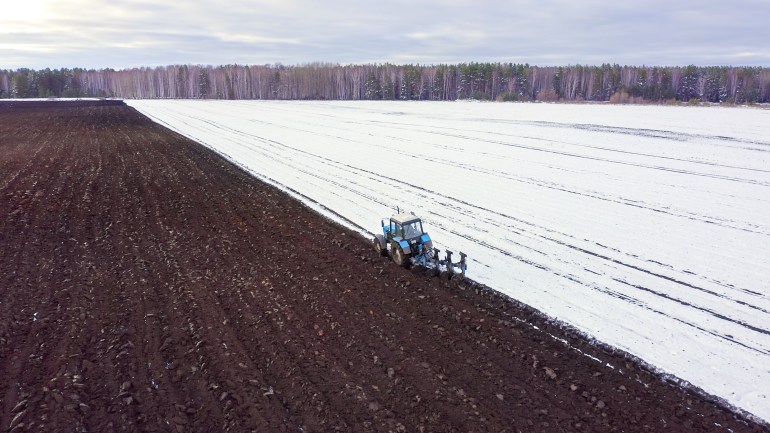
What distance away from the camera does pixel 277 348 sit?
9.68m

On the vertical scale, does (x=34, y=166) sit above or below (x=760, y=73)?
below

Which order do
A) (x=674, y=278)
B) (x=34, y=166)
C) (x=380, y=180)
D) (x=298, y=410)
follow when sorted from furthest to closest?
(x=34, y=166) → (x=380, y=180) → (x=674, y=278) → (x=298, y=410)

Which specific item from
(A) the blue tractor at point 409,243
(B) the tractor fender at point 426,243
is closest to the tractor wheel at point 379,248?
(A) the blue tractor at point 409,243

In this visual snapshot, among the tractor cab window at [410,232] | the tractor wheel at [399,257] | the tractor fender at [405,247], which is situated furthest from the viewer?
the tractor cab window at [410,232]

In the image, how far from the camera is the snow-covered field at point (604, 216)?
10430mm

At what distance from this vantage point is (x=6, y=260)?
1437 cm

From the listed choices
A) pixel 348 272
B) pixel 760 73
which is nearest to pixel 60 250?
pixel 348 272

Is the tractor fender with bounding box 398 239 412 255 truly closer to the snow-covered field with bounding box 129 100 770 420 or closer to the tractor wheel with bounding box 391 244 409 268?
the tractor wheel with bounding box 391 244 409 268

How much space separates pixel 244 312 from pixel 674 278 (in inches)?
449

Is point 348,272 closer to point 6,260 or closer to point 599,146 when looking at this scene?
point 6,260

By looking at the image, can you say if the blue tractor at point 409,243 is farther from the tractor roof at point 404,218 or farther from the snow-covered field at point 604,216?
the snow-covered field at point 604,216

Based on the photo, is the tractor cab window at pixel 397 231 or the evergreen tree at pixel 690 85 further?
the evergreen tree at pixel 690 85

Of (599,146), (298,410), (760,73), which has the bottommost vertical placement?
(298,410)

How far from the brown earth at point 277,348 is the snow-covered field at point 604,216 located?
4.15 feet
